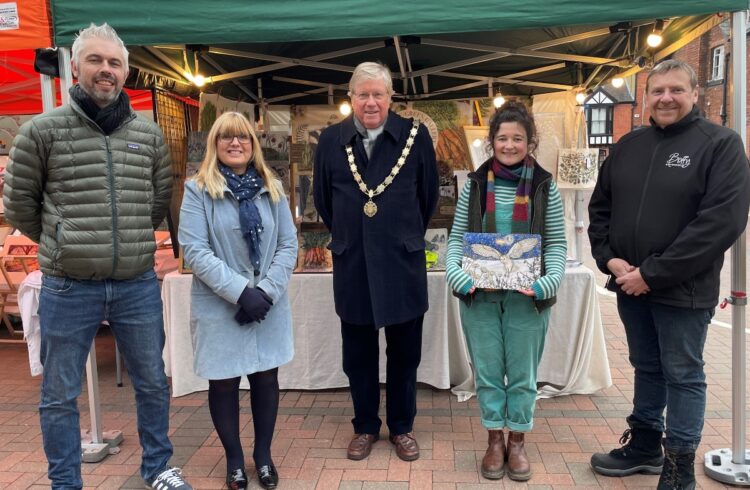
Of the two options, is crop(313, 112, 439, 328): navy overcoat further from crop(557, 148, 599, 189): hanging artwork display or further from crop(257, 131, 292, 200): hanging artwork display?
crop(557, 148, 599, 189): hanging artwork display

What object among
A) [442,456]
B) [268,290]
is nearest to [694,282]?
[442,456]

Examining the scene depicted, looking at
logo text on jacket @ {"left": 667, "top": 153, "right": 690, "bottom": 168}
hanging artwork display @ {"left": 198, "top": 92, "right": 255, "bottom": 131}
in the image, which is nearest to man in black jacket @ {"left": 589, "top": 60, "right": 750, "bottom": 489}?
logo text on jacket @ {"left": 667, "top": 153, "right": 690, "bottom": 168}

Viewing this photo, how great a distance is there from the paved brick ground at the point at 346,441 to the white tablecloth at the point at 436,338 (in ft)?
0.41

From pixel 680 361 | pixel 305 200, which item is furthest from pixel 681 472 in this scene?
pixel 305 200

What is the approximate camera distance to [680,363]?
2.47 meters

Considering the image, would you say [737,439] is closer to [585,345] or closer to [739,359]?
[739,359]

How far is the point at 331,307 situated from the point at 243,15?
196 centimetres

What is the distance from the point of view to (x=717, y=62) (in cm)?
2234

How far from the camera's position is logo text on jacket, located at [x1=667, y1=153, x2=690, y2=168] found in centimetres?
238

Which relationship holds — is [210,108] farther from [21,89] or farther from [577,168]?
[21,89]

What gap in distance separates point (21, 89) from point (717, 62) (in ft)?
80.2

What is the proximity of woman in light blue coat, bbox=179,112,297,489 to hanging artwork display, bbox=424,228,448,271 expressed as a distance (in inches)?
57.9

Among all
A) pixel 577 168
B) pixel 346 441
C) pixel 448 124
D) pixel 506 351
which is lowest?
pixel 346 441

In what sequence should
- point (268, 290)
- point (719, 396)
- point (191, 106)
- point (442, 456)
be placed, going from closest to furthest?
point (268, 290), point (442, 456), point (719, 396), point (191, 106)
